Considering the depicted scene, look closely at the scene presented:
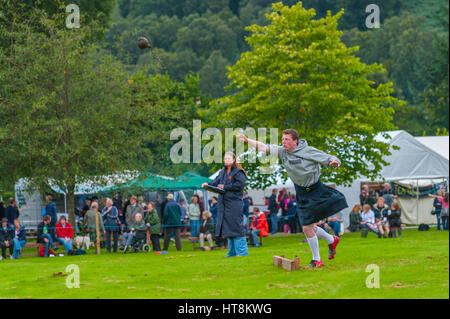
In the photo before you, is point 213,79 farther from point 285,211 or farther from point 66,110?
point 66,110

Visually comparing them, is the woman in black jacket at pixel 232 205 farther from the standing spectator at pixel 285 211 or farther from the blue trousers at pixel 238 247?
the standing spectator at pixel 285 211

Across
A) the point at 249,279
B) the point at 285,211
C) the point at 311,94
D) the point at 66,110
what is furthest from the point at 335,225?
the point at 249,279

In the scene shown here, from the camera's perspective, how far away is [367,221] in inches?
995

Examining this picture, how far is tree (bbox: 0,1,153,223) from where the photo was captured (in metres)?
24.8

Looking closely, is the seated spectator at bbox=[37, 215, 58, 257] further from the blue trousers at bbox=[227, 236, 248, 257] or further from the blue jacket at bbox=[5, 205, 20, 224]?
the blue trousers at bbox=[227, 236, 248, 257]

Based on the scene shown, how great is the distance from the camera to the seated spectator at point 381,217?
2439cm

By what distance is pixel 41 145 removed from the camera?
82.3 feet

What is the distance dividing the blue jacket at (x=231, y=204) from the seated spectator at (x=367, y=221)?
11487 millimetres

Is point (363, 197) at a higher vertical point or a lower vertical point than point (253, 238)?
higher

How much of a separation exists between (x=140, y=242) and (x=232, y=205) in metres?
9.25

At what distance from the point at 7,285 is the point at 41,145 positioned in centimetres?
1490

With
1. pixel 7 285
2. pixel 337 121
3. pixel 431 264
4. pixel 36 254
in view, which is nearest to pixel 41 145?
pixel 36 254

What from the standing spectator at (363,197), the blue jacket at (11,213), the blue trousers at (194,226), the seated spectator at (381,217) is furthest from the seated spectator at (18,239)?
the standing spectator at (363,197)

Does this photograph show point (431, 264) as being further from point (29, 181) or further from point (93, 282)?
point (29, 181)
